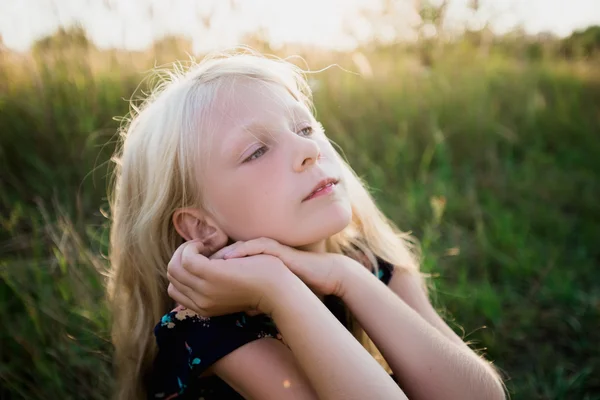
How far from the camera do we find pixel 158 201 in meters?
1.52

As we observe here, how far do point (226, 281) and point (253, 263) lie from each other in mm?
87

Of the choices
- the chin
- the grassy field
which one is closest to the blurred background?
the grassy field

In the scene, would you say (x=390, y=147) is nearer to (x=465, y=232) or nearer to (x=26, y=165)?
(x=465, y=232)

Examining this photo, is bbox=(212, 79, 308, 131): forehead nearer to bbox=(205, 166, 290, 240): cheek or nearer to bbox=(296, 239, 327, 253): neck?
bbox=(205, 166, 290, 240): cheek

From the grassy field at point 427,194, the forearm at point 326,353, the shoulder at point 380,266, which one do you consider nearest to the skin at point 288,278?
the forearm at point 326,353

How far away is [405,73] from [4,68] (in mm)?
2939

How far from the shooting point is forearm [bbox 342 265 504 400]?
1.39 metres

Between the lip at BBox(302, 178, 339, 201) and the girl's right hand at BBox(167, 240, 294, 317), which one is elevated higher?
the lip at BBox(302, 178, 339, 201)

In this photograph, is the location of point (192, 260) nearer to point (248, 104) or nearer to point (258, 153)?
point (258, 153)

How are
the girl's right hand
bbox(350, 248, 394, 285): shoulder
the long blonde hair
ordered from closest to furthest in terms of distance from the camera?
the girl's right hand → the long blonde hair → bbox(350, 248, 394, 285): shoulder

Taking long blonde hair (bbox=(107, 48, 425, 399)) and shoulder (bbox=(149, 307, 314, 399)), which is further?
long blonde hair (bbox=(107, 48, 425, 399))

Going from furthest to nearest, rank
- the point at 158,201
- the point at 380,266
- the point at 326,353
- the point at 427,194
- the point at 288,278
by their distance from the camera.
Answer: the point at 427,194 < the point at 380,266 < the point at 158,201 < the point at 288,278 < the point at 326,353

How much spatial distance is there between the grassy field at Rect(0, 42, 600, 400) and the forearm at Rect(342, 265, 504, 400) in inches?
28.6

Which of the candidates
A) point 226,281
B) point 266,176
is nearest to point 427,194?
point 266,176
